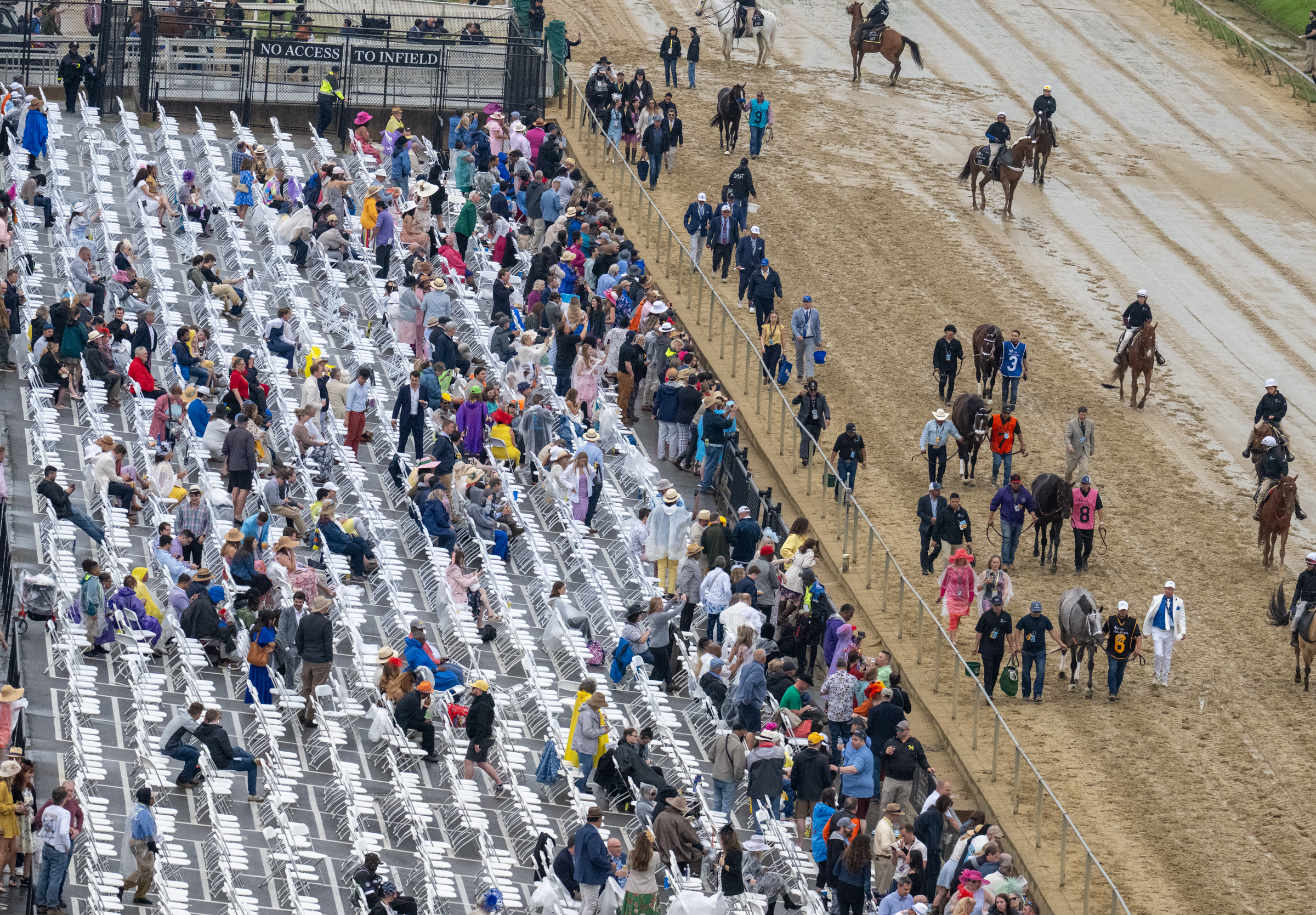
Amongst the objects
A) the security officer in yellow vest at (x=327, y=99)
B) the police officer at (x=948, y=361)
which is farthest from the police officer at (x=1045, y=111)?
the security officer in yellow vest at (x=327, y=99)

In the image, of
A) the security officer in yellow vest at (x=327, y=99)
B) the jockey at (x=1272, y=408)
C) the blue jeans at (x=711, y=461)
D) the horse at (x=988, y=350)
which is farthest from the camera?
the security officer in yellow vest at (x=327, y=99)

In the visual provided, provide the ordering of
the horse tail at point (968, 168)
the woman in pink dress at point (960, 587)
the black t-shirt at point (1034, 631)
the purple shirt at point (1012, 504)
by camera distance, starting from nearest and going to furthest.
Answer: the black t-shirt at point (1034, 631) < the woman in pink dress at point (960, 587) < the purple shirt at point (1012, 504) < the horse tail at point (968, 168)

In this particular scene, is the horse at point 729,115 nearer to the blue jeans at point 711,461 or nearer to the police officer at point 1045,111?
the police officer at point 1045,111

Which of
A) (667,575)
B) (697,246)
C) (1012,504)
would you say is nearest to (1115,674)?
(1012,504)

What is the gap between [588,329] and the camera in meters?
33.1

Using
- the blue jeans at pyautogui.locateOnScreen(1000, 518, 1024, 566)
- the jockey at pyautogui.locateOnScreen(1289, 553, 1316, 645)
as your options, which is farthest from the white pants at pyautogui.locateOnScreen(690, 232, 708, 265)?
the jockey at pyautogui.locateOnScreen(1289, 553, 1316, 645)

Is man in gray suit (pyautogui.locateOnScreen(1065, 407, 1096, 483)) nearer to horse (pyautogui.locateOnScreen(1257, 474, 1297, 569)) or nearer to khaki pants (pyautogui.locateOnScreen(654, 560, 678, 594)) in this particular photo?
horse (pyautogui.locateOnScreen(1257, 474, 1297, 569))

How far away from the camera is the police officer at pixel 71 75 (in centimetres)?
4088

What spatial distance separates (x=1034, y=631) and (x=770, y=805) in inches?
162

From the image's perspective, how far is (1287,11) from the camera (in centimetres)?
5381

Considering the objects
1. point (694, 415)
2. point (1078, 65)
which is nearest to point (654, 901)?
point (694, 415)

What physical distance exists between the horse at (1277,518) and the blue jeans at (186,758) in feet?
45.0

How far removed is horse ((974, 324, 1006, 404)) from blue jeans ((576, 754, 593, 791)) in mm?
11225

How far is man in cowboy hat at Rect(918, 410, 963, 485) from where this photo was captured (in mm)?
30109
